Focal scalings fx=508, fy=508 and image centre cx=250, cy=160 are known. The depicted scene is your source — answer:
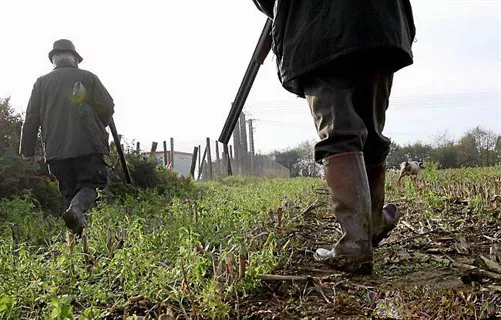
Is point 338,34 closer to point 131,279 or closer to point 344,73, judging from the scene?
point 344,73

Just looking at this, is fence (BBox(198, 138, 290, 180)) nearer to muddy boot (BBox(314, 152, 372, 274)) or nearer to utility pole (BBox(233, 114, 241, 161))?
utility pole (BBox(233, 114, 241, 161))

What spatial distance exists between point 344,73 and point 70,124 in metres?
3.85

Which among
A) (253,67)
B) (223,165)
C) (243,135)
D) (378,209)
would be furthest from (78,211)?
(243,135)

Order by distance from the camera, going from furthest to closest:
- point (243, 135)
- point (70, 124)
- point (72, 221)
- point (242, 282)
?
1. point (243, 135)
2. point (70, 124)
3. point (72, 221)
4. point (242, 282)

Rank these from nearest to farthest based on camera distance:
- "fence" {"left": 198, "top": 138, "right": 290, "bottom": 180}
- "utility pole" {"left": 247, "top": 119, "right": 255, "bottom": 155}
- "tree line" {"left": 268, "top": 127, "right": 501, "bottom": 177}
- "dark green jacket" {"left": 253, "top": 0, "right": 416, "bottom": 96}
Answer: "dark green jacket" {"left": 253, "top": 0, "right": 416, "bottom": 96}
"fence" {"left": 198, "top": 138, "right": 290, "bottom": 180}
"utility pole" {"left": 247, "top": 119, "right": 255, "bottom": 155}
"tree line" {"left": 268, "top": 127, "right": 501, "bottom": 177}

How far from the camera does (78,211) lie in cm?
478

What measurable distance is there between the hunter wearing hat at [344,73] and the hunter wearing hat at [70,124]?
3.48 m

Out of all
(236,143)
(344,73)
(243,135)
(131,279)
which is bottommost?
(131,279)

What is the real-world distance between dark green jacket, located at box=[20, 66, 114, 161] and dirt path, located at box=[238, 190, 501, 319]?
10.5ft

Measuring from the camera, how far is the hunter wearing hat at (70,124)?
17.9 feet

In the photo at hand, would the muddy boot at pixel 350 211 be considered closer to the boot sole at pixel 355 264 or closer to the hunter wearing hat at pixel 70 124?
the boot sole at pixel 355 264

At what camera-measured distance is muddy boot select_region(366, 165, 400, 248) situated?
2.73 m

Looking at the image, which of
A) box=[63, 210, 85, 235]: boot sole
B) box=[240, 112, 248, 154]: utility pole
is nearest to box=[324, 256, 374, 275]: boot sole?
box=[63, 210, 85, 235]: boot sole

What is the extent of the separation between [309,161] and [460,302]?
5054 cm
